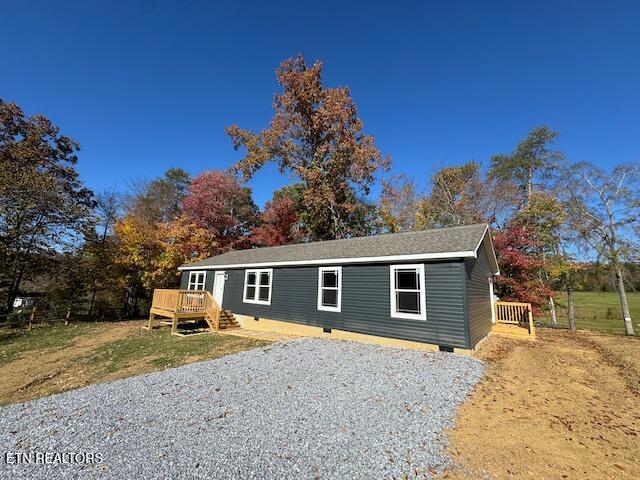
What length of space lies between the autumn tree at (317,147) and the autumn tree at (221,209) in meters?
3.18

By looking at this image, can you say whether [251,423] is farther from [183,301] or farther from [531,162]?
[531,162]

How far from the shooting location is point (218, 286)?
15445mm

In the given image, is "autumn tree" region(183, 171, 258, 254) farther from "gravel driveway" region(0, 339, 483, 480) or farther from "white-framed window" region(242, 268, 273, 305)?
"gravel driveway" region(0, 339, 483, 480)

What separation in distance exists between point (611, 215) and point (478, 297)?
12.8 meters

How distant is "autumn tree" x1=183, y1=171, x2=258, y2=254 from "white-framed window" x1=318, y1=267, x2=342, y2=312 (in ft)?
46.2

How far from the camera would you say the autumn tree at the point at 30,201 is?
14.0m

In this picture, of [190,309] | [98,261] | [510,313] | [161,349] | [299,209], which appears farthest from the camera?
[299,209]

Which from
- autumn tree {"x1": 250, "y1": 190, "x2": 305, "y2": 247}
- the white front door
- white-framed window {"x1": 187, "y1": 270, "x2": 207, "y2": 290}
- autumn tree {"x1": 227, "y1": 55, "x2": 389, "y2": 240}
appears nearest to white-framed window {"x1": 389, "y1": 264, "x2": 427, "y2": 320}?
the white front door

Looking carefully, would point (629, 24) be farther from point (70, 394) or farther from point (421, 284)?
point (70, 394)

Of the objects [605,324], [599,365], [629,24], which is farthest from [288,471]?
[605,324]

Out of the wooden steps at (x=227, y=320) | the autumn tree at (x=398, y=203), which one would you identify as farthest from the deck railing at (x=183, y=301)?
the autumn tree at (x=398, y=203)

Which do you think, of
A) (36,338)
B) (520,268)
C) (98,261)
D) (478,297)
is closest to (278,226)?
(98,261)

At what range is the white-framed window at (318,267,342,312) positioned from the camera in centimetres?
1047

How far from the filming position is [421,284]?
858cm
